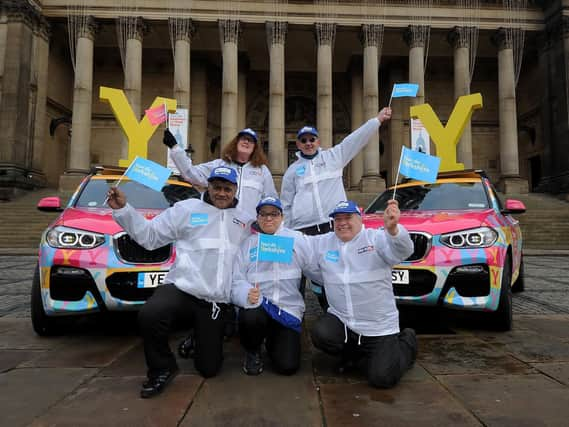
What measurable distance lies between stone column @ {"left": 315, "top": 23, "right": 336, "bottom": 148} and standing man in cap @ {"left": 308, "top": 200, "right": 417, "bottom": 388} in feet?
68.1

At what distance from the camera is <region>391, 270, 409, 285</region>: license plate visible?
4.00 meters

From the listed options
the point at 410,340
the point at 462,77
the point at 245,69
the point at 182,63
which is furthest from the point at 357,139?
the point at 245,69

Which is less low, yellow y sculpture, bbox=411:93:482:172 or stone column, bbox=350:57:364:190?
stone column, bbox=350:57:364:190

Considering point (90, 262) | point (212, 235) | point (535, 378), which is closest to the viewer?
point (535, 378)

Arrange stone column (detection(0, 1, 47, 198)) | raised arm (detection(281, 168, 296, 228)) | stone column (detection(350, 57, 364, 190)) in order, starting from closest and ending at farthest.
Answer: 1. raised arm (detection(281, 168, 296, 228))
2. stone column (detection(0, 1, 47, 198))
3. stone column (detection(350, 57, 364, 190))

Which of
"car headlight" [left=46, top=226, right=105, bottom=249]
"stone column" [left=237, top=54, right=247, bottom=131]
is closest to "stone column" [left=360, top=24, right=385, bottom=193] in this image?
"stone column" [left=237, top=54, right=247, bottom=131]

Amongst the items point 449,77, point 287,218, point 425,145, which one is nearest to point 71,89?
point 425,145

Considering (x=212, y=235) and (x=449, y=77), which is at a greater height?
(x=449, y=77)

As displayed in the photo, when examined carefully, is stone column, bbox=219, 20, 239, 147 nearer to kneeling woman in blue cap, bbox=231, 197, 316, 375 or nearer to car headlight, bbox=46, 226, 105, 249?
car headlight, bbox=46, 226, 105, 249

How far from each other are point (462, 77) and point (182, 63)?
16935 mm

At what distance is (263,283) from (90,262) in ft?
5.73

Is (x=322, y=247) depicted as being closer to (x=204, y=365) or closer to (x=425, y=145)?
(x=204, y=365)

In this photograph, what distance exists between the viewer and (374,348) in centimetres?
295

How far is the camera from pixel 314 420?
7.50ft
